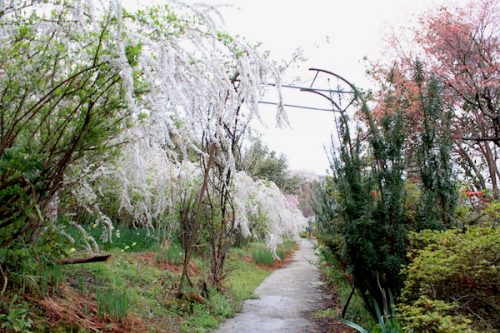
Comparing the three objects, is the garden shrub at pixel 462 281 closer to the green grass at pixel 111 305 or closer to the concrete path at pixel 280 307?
the concrete path at pixel 280 307

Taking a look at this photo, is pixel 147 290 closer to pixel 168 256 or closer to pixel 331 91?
pixel 168 256

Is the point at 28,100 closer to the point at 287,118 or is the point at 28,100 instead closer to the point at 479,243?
the point at 287,118

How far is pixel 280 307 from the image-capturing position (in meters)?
6.22

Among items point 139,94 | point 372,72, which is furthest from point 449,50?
point 139,94

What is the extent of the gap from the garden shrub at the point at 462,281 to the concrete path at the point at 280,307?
2179mm

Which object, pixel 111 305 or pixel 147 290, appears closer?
pixel 111 305

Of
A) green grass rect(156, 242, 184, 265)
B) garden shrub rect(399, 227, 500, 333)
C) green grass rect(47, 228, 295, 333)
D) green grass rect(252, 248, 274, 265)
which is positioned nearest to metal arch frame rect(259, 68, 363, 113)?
garden shrub rect(399, 227, 500, 333)

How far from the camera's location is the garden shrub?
2793 millimetres

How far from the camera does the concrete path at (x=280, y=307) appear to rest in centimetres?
495

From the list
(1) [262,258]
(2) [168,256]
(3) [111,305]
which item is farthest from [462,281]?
(1) [262,258]

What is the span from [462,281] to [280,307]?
3.54 m

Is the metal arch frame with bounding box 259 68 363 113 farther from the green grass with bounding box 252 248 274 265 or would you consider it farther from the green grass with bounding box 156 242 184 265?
the green grass with bounding box 252 248 274 265

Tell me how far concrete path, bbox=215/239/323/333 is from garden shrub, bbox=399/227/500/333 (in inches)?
85.8

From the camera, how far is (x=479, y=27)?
36.2 feet
